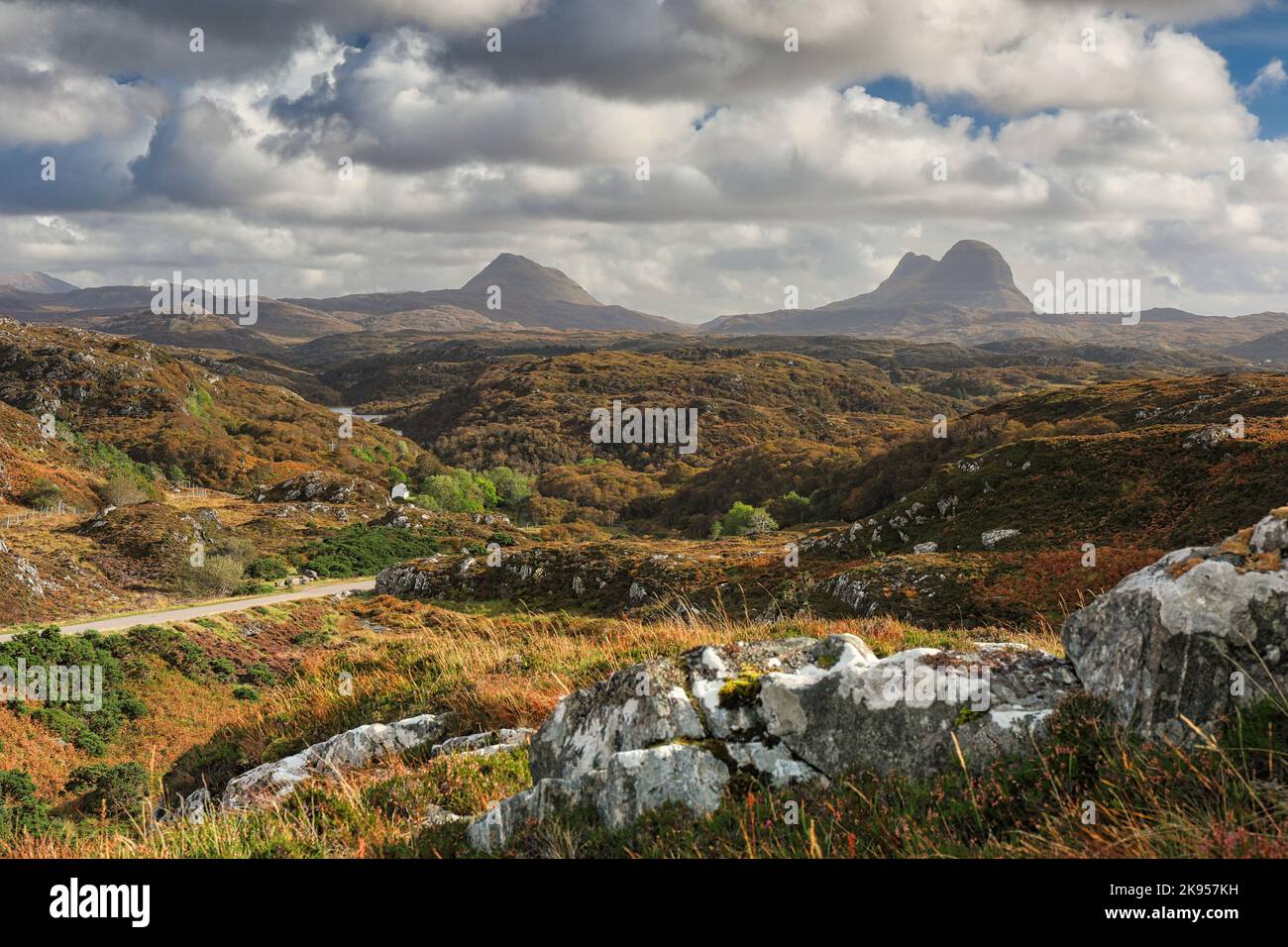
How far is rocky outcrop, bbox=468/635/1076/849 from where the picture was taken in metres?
5.71

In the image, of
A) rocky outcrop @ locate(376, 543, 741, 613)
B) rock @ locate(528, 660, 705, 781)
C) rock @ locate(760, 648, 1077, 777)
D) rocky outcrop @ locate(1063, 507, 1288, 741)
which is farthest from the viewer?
rocky outcrop @ locate(376, 543, 741, 613)

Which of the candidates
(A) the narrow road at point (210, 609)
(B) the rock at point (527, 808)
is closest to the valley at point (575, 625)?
(B) the rock at point (527, 808)

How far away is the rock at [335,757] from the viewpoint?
8070 mm

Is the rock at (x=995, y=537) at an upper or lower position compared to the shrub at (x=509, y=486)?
upper

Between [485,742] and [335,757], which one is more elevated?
[485,742]

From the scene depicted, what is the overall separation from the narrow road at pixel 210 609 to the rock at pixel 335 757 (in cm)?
3467

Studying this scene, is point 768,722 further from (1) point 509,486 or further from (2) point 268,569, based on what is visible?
(1) point 509,486

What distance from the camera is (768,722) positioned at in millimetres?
6559

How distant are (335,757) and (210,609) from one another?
143 ft

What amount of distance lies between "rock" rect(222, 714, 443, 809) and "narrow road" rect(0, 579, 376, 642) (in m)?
34.7

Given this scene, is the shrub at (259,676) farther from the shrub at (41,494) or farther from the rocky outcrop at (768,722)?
the shrub at (41,494)

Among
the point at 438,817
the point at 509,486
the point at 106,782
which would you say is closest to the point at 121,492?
the point at 509,486

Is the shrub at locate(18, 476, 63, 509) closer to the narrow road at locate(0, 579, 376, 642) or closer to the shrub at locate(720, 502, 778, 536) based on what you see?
the narrow road at locate(0, 579, 376, 642)

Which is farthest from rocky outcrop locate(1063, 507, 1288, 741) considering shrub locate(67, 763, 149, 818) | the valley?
shrub locate(67, 763, 149, 818)
